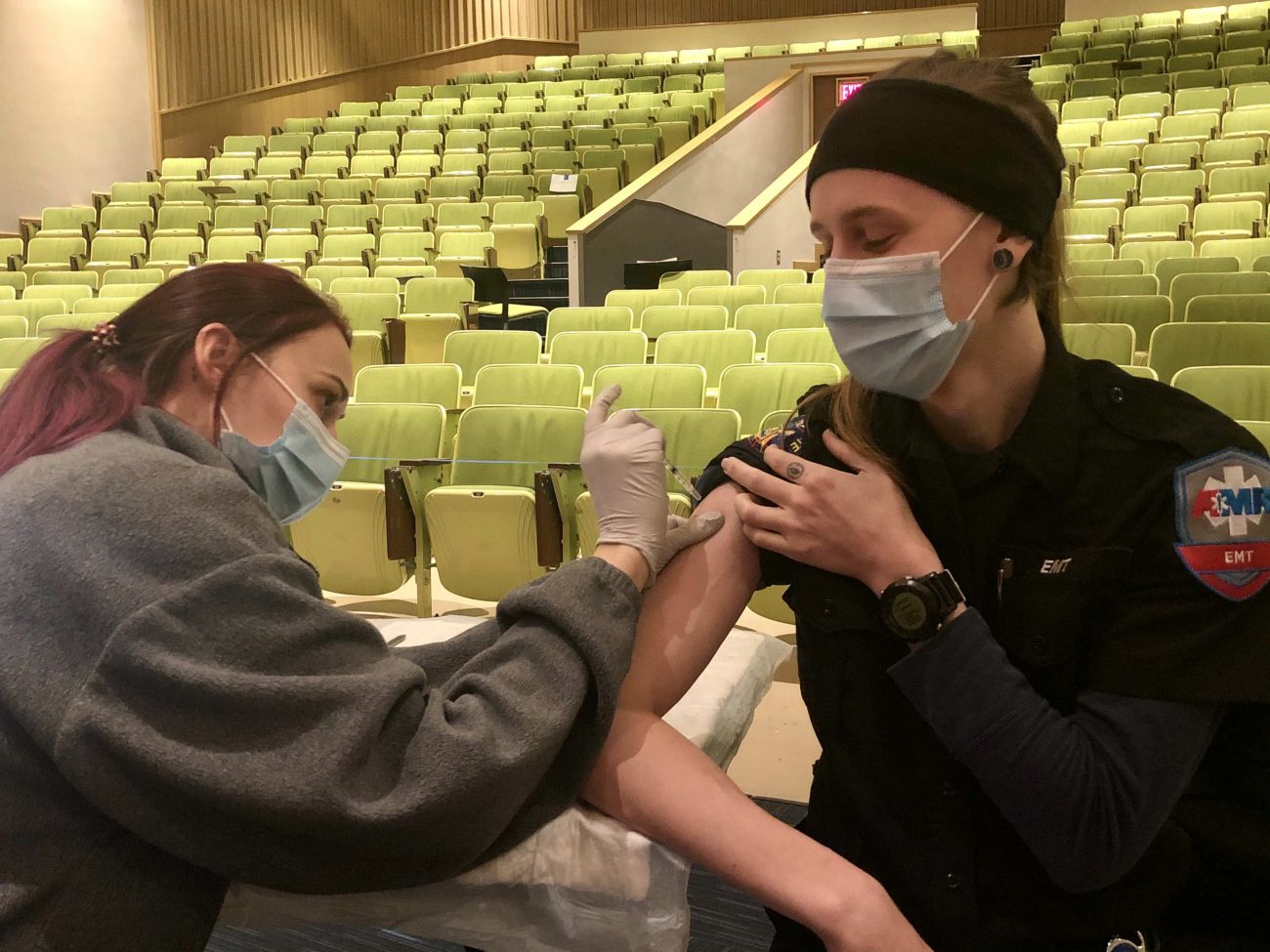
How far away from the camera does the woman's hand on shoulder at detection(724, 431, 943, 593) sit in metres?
0.81

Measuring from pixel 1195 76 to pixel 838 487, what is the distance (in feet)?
29.1

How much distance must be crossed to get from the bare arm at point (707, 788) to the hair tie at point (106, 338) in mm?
535

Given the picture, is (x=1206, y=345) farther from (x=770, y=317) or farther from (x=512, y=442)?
(x=512, y=442)

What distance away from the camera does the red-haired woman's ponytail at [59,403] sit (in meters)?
0.87

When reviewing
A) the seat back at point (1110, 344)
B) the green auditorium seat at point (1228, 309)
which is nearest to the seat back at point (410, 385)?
the seat back at point (1110, 344)

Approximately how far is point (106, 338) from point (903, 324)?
70 centimetres

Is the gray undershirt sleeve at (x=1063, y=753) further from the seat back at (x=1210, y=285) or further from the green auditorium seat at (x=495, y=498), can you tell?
the seat back at (x=1210, y=285)

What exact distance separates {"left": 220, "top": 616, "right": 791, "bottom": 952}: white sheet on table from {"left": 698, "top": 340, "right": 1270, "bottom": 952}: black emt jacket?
0.12 m

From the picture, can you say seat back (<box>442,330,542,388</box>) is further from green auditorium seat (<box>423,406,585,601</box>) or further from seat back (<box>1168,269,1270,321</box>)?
seat back (<box>1168,269,1270,321</box>)

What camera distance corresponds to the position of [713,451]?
9.74 ft

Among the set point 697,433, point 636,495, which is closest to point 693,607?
point 636,495

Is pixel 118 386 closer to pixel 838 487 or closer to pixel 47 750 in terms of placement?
pixel 47 750

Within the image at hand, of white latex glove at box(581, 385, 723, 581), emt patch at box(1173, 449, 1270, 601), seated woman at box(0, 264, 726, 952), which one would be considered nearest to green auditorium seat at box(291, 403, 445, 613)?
white latex glove at box(581, 385, 723, 581)

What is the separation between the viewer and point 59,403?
90 cm
